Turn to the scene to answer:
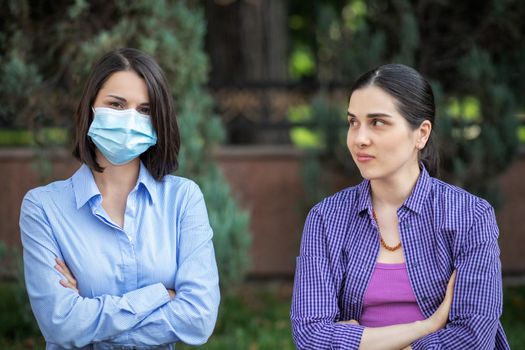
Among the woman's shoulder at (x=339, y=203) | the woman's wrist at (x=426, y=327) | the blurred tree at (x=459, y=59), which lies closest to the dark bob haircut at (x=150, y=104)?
the woman's shoulder at (x=339, y=203)

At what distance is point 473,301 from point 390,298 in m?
0.29

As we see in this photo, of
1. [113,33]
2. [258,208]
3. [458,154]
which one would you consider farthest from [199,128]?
[458,154]

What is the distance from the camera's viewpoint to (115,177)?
3355mm

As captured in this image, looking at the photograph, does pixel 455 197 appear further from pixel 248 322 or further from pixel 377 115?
pixel 248 322

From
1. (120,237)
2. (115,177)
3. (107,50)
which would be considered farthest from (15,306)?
(120,237)

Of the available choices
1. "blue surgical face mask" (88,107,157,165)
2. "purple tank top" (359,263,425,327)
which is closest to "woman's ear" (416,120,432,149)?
"purple tank top" (359,263,425,327)

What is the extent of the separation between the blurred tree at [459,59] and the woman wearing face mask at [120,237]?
3438 mm

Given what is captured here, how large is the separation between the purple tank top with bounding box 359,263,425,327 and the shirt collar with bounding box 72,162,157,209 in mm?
918

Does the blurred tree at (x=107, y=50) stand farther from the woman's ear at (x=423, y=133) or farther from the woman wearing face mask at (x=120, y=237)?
the woman's ear at (x=423, y=133)

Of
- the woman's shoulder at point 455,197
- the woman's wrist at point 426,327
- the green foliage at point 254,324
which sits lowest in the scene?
the green foliage at point 254,324

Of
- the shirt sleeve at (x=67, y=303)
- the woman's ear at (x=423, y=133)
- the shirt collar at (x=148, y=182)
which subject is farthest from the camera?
the shirt collar at (x=148, y=182)

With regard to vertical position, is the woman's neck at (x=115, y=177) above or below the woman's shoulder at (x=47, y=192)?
above

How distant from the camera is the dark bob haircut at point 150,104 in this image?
321 cm

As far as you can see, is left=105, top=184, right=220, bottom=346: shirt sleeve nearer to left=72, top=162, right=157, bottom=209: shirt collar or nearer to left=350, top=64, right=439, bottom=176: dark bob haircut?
left=72, top=162, right=157, bottom=209: shirt collar
